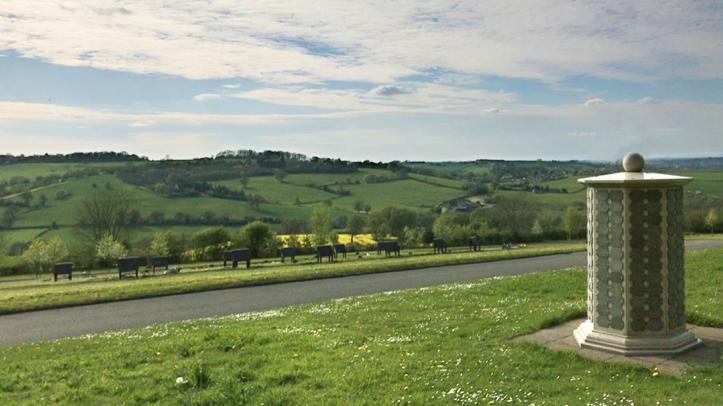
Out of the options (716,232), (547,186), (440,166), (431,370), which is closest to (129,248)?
(431,370)

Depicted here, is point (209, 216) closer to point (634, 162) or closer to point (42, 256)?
point (42, 256)

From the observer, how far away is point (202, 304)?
1833 cm

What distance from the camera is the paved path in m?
15.1

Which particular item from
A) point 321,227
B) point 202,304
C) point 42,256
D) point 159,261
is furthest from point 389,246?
point 42,256

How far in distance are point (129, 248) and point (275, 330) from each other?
5163 centimetres

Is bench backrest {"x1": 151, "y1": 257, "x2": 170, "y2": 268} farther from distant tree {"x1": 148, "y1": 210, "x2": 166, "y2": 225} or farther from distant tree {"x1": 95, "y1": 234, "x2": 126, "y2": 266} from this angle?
distant tree {"x1": 148, "y1": 210, "x2": 166, "y2": 225}

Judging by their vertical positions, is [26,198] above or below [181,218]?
above

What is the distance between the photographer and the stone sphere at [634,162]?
9031mm

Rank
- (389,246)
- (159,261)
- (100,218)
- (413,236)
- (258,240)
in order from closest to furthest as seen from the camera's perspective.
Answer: (159,261), (389,246), (258,240), (100,218), (413,236)

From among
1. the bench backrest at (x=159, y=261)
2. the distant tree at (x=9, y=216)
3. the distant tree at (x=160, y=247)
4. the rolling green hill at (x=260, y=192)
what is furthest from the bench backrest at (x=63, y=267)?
the distant tree at (x=9, y=216)

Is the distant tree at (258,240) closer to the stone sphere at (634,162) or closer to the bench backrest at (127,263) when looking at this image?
the bench backrest at (127,263)

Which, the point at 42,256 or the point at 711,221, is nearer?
the point at 42,256

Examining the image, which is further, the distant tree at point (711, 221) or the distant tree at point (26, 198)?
the distant tree at point (26, 198)

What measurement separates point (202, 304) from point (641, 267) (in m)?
13.8
